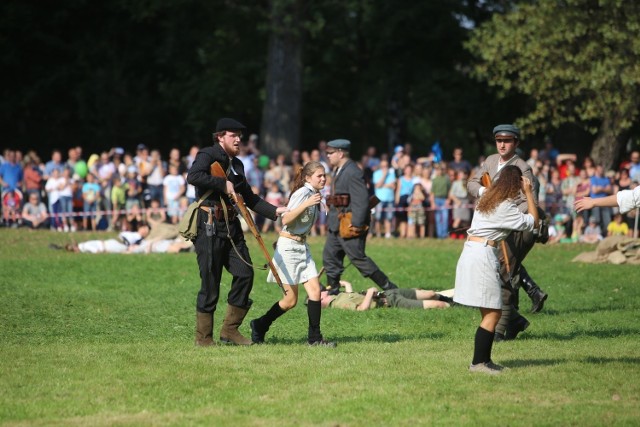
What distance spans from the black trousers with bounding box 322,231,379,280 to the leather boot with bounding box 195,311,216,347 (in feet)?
13.3

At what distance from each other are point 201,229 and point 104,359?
147 cm

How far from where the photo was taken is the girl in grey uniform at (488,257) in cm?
913

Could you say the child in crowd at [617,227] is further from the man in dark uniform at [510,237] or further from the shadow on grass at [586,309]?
the man in dark uniform at [510,237]

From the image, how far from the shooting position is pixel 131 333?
11828 millimetres

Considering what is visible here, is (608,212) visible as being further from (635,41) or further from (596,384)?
(596,384)

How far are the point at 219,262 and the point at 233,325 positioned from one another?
68cm

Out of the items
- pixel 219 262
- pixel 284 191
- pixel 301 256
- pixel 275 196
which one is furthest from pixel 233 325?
pixel 284 191

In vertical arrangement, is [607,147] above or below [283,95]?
below

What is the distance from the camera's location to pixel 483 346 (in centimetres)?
921

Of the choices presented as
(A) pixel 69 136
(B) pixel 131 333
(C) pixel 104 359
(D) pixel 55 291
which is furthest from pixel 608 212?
(A) pixel 69 136

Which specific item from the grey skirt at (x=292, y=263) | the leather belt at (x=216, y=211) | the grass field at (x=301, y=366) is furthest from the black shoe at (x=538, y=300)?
the leather belt at (x=216, y=211)

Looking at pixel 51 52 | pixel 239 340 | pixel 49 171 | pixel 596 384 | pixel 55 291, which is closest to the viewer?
pixel 596 384

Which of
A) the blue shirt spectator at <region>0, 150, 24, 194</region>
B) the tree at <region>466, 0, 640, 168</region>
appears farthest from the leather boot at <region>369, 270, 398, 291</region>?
the blue shirt spectator at <region>0, 150, 24, 194</region>

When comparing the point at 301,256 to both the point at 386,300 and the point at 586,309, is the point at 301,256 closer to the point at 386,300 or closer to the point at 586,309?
the point at 386,300
